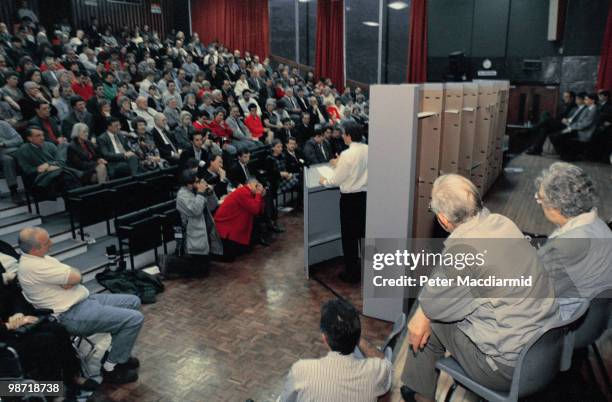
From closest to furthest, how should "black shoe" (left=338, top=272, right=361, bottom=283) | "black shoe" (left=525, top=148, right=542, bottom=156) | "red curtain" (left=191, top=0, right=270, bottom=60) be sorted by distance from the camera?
"black shoe" (left=338, top=272, right=361, bottom=283) → "black shoe" (left=525, top=148, right=542, bottom=156) → "red curtain" (left=191, top=0, right=270, bottom=60)

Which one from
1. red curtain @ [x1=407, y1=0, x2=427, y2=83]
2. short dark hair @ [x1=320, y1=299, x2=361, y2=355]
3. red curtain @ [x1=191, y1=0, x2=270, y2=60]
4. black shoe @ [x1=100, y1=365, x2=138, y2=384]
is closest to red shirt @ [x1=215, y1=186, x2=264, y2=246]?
black shoe @ [x1=100, y1=365, x2=138, y2=384]

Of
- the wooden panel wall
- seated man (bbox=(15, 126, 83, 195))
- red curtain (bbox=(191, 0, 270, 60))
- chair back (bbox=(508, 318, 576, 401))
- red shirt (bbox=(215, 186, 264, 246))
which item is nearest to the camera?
chair back (bbox=(508, 318, 576, 401))

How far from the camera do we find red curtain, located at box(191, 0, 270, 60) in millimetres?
14352

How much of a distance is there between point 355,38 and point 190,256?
35.7 ft

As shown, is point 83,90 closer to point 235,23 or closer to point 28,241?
point 28,241

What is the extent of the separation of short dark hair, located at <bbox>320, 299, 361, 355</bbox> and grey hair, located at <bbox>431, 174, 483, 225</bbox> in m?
0.59

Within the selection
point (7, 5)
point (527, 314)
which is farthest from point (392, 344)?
point (7, 5)

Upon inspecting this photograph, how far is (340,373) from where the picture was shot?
159 centimetres

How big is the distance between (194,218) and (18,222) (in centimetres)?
177

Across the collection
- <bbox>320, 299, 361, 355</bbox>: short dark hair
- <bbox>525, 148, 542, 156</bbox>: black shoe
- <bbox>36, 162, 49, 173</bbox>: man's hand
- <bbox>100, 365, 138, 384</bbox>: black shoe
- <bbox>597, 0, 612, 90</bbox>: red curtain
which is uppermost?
<bbox>597, 0, 612, 90</bbox>: red curtain

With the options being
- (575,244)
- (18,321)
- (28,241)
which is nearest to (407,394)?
(575,244)

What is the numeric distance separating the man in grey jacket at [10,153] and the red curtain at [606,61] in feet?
36.2

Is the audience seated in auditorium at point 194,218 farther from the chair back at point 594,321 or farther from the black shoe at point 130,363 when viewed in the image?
the chair back at point 594,321

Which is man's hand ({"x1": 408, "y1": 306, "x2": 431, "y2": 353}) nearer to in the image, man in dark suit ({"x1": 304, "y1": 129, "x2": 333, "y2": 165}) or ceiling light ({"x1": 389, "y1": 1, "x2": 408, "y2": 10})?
man in dark suit ({"x1": 304, "y1": 129, "x2": 333, "y2": 165})
